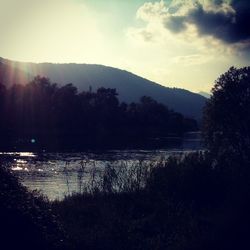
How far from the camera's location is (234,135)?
21469 millimetres

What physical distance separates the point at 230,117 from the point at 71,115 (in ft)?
274

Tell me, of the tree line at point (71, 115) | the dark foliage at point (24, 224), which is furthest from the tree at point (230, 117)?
the tree line at point (71, 115)

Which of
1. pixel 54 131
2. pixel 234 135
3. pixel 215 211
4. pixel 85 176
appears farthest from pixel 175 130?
pixel 215 211

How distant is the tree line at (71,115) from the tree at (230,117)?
6316cm

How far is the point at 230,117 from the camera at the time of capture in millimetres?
21938

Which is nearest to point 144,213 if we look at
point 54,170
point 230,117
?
point 230,117

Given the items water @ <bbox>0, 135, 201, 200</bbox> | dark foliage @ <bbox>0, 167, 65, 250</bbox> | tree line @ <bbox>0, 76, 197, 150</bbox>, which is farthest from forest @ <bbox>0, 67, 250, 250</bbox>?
tree line @ <bbox>0, 76, 197, 150</bbox>

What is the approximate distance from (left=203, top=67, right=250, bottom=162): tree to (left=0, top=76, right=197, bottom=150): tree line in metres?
63.2

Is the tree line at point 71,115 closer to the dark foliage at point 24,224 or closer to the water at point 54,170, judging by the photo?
the water at point 54,170

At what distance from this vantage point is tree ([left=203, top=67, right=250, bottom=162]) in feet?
69.8

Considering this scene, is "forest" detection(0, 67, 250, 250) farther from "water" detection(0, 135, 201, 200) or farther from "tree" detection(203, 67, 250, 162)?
"water" detection(0, 135, 201, 200)

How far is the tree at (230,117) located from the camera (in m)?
21.3

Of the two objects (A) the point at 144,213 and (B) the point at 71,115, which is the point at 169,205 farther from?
(B) the point at 71,115

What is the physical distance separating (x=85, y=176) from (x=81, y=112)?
75645mm
